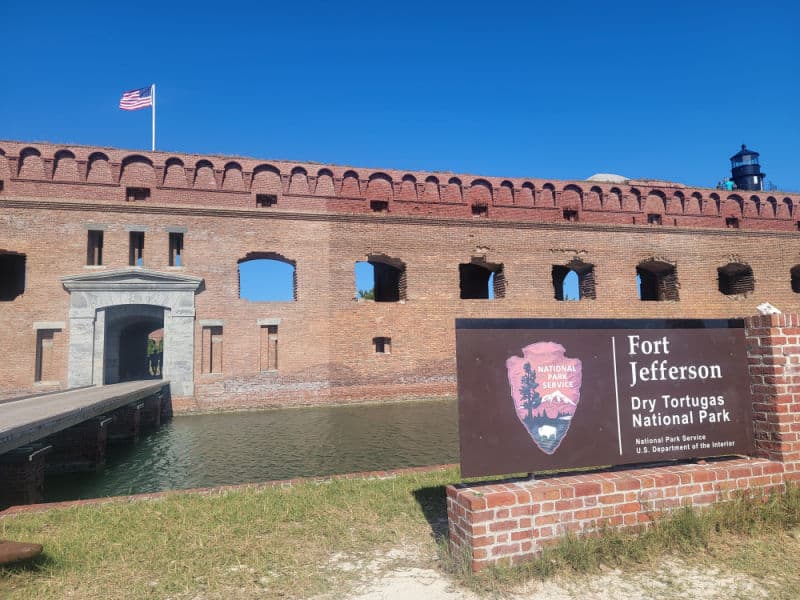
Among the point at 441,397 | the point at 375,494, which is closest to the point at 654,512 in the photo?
the point at 375,494

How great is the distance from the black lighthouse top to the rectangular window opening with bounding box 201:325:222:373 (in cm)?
3343

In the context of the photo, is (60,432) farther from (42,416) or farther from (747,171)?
(747,171)

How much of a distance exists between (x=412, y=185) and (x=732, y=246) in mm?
13368

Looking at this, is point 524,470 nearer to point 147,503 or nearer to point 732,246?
point 147,503

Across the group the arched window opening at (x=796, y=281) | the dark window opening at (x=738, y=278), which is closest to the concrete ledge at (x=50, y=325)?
the dark window opening at (x=738, y=278)

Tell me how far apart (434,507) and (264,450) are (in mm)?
5243

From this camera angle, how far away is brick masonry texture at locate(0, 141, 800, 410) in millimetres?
13945

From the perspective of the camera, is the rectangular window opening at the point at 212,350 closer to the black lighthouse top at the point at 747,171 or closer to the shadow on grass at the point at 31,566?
the shadow on grass at the point at 31,566

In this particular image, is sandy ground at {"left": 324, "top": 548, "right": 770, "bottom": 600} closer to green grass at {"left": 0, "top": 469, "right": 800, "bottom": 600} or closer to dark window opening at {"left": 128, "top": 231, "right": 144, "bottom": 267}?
green grass at {"left": 0, "top": 469, "right": 800, "bottom": 600}

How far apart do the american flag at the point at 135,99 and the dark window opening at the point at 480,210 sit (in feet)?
39.1

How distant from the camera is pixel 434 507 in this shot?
183 inches

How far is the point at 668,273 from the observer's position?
62.6ft

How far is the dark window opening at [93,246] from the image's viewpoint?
1421cm

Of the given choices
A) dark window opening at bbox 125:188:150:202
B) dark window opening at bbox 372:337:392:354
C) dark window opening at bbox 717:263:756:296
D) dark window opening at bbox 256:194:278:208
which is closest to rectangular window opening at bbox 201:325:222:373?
dark window opening at bbox 256:194:278:208
